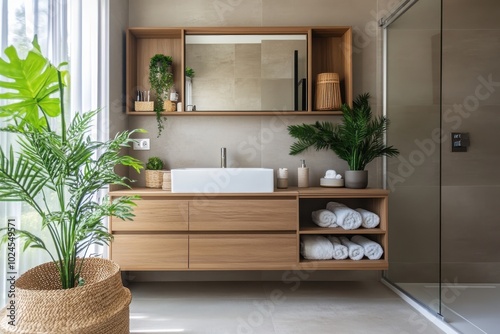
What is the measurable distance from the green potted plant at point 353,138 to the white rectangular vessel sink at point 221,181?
1.78 ft

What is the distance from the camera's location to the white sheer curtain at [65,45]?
4.35 feet

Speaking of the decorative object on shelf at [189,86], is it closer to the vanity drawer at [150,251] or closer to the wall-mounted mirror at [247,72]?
the wall-mounted mirror at [247,72]

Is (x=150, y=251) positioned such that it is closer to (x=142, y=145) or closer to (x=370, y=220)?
(x=142, y=145)

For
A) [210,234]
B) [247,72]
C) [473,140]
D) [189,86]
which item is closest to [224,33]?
[247,72]

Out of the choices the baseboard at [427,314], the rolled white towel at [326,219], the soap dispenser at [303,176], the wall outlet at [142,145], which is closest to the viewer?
the baseboard at [427,314]

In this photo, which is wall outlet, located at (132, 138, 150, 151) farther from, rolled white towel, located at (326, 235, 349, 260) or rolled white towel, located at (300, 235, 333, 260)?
rolled white towel, located at (326, 235, 349, 260)

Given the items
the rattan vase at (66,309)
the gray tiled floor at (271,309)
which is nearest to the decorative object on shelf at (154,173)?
the gray tiled floor at (271,309)

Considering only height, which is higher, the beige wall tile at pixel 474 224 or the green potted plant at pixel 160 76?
the green potted plant at pixel 160 76

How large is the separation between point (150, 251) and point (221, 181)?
2.08 ft

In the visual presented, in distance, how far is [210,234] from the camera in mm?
1964

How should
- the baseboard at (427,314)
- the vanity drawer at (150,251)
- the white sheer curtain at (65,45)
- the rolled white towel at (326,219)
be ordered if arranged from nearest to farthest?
the white sheer curtain at (65,45) → the baseboard at (427,314) → the vanity drawer at (150,251) → the rolled white towel at (326,219)

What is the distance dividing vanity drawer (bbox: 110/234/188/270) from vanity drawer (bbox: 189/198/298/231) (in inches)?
5.9

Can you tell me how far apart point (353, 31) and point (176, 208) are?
1.94 m

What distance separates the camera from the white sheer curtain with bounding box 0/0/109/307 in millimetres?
1325
